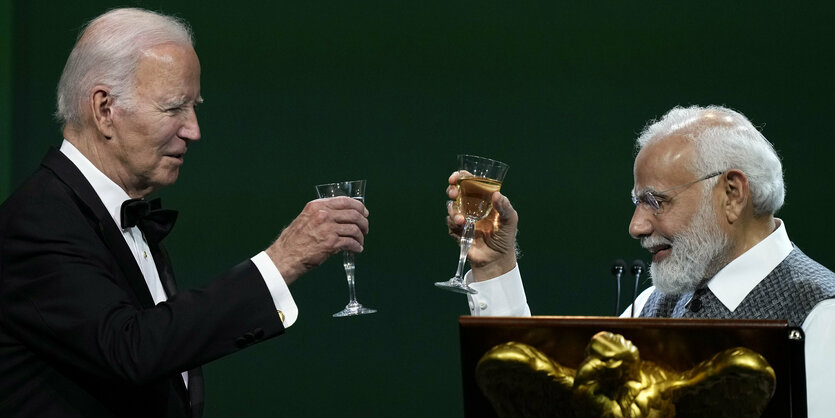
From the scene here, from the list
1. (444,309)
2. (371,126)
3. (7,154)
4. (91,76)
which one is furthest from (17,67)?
(91,76)

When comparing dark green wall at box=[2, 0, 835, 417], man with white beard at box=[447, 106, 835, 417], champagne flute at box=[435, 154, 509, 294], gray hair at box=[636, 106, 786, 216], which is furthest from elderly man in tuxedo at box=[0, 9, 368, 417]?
dark green wall at box=[2, 0, 835, 417]

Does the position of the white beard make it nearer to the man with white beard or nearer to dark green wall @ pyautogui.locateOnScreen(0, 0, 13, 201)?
the man with white beard

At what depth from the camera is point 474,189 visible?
227 centimetres

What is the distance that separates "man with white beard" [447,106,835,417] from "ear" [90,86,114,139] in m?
0.79

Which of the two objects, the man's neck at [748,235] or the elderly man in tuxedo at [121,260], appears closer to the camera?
the elderly man in tuxedo at [121,260]

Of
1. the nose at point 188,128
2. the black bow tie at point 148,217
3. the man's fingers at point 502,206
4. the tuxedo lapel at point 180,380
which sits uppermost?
the nose at point 188,128

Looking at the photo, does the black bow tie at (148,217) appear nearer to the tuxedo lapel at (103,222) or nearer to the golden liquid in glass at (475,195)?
the tuxedo lapel at (103,222)

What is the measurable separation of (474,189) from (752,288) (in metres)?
0.68

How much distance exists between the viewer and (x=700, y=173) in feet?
7.45

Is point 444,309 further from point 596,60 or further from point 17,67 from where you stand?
point 17,67

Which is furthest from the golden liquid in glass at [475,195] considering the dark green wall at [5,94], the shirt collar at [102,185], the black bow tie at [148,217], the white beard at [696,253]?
the dark green wall at [5,94]

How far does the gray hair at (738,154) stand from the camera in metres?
2.25

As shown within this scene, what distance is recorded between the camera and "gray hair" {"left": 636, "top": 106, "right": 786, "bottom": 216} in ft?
7.37

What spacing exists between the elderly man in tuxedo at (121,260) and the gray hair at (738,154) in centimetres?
86
